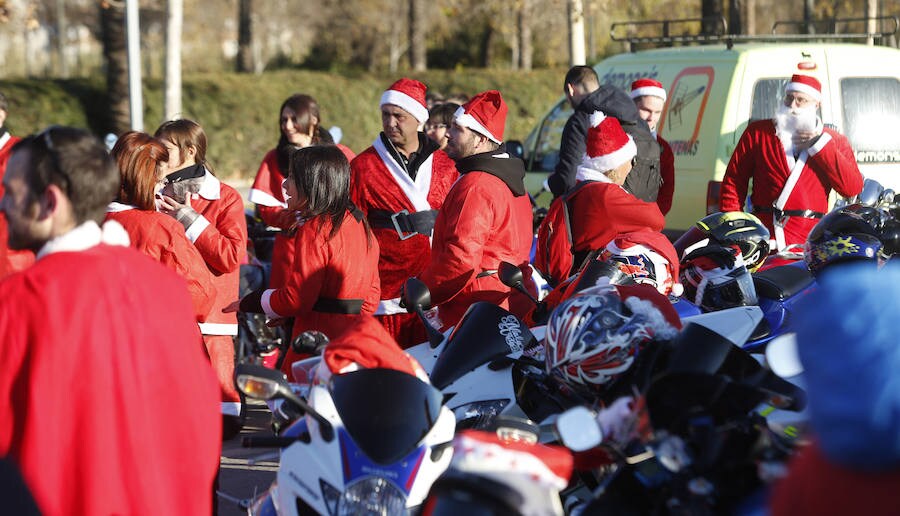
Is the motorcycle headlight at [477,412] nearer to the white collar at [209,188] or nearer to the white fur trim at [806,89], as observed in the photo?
the white collar at [209,188]

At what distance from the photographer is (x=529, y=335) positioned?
4.45 metres

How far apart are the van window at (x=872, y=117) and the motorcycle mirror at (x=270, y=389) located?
6972mm

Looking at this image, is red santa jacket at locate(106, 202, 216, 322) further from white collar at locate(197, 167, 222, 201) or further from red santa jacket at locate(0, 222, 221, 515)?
red santa jacket at locate(0, 222, 221, 515)

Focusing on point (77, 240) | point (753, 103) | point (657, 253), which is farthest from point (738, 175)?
point (77, 240)

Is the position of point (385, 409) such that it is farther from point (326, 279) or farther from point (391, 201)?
point (391, 201)

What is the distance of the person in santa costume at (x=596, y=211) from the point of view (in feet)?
18.0

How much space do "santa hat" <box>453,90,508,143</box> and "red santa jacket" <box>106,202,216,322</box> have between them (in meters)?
1.45

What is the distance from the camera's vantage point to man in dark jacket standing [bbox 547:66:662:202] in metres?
7.62

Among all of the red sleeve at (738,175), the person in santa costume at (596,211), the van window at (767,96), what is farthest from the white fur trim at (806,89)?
the person in santa costume at (596,211)

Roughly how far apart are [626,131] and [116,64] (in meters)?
16.0

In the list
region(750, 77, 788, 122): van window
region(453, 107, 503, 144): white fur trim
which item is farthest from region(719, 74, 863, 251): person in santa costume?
region(453, 107, 503, 144): white fur trim

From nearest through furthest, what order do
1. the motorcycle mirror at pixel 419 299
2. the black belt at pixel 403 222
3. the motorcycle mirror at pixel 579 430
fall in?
the motorcycle mirror at pixel 579 430
the motorcycle mirror at pixel 419 299
the black belt at pixel 403 222

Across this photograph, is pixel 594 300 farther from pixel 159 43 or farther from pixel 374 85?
pixel 159 43

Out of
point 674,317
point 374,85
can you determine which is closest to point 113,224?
point 674,317
